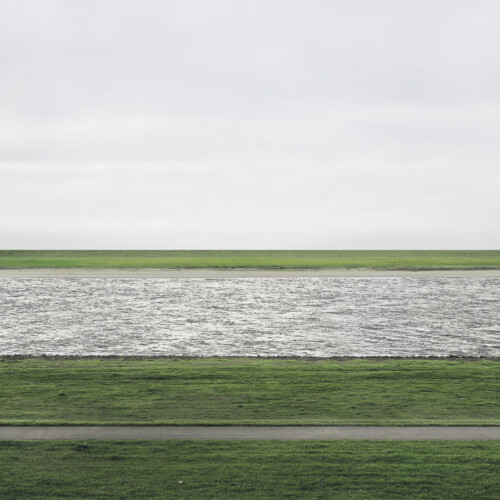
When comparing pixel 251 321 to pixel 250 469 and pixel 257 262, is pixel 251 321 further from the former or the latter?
pixel 257 262

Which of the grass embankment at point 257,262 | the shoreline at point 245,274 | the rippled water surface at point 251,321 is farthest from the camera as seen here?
the grass embankment at point 257,262

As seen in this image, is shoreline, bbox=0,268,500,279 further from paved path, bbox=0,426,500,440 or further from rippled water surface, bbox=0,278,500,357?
paved path, bbox=0,426,500,440

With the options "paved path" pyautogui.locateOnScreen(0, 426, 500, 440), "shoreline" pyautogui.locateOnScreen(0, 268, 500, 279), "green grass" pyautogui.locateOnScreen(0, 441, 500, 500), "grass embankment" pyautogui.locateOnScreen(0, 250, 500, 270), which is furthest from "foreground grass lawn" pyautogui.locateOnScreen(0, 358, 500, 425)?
"grass embankment" pyautogui.locateOnScreen(0, 250, 500, 270)

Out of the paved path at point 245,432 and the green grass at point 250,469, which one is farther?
the paved path at point 245,432

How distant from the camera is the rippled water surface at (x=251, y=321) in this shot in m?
20.0

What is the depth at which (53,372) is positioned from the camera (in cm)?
1500

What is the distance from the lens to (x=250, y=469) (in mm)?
8227

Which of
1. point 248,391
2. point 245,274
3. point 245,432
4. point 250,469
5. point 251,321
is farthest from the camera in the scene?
point 245,274

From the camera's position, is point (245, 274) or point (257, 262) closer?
point (245, 274)

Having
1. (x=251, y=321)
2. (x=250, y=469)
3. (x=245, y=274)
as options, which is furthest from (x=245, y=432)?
(x=245, y=274)

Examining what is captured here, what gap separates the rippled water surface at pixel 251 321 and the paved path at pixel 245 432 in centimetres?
834

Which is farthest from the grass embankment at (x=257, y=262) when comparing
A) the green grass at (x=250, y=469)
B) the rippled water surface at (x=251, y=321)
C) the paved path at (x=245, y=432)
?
the green grass at (x=250, y=469)

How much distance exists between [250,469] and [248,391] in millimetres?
Result: 4805

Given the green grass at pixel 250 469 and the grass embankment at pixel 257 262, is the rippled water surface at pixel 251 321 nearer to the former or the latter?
the green grass at pixel 250 469
